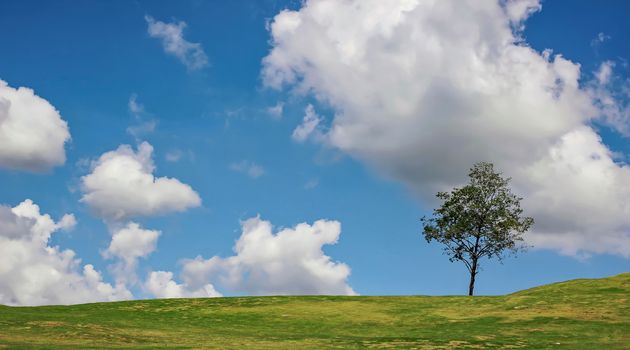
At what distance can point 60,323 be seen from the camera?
43.1 metres

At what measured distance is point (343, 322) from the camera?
49688 millimetres

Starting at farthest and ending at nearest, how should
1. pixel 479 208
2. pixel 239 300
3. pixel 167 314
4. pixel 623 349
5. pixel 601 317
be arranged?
pixel 479 208 < pixel 239 300 < pixel 167 314 < pixel 601 317 < pixel 623 349

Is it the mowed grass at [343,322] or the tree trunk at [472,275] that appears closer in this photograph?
the mowed grass at [343,322]

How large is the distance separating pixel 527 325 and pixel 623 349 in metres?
11.5

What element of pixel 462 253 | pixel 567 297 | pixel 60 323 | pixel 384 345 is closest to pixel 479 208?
pixel 462 253

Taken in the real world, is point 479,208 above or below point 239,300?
above

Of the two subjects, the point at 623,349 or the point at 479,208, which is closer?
the point at 623,349

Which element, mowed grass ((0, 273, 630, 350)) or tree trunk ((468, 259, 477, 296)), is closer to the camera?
mowed grass ((0, 273, 630, 350))

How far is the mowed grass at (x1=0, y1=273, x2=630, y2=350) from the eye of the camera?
35875 mm

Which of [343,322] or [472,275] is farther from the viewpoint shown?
[472,275]

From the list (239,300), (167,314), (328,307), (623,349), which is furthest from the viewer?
(239,300)

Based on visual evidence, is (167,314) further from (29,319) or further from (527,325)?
(527,325)

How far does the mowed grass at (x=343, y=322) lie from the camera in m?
35.9

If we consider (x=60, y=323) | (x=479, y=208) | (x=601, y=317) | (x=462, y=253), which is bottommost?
(x=60, y=323)
